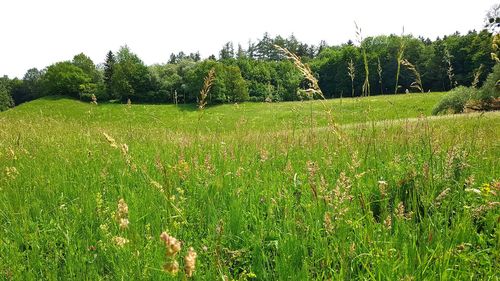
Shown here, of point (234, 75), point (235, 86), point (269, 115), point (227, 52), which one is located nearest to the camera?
point (269, 115)

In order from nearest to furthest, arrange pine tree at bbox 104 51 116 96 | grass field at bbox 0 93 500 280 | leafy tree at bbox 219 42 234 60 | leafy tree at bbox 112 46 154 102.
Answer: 1. grass field at bbox 0 93 500 280
2. leafy tree at bbox 112 46 154 102
3. pine tree at bbox 104 51 116 96
4. leafy tree at bbox 219 42 234 60

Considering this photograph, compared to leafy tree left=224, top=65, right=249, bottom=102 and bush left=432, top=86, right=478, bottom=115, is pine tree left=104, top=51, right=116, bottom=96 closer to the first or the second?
leafy tree left=224, top=65, right=249, bottom=102

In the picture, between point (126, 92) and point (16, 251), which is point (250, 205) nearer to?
point (16, 251)

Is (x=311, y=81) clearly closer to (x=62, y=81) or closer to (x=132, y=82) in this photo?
(x=132, y=82)

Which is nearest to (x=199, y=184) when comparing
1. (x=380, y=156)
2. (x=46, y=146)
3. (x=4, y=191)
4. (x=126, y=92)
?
(x=4, y=191)

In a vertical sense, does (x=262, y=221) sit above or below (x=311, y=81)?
below

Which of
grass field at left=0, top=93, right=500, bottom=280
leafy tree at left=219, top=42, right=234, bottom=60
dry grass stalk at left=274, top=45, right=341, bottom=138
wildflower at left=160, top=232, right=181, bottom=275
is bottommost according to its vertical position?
grass field at left=0, top=93, right=500, bottom=280

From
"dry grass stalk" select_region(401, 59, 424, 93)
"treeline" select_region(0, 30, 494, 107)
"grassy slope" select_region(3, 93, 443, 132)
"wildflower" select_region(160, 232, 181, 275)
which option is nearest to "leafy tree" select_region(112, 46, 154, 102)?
"treeline" select_region(0, 30, 494, 107)

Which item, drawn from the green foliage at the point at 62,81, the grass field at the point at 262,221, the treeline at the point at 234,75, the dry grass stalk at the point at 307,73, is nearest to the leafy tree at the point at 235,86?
the treeline at the point at 234,75

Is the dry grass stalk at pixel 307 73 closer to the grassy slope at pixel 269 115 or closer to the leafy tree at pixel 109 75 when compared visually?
the grassy slope at pixel 269 115

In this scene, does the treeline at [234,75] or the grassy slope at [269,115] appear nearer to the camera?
the grassy slope at [269,115]

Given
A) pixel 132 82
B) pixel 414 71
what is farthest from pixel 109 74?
pixel 414 71

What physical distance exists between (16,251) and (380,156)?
160 inches

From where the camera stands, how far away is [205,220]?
8.97 ft
